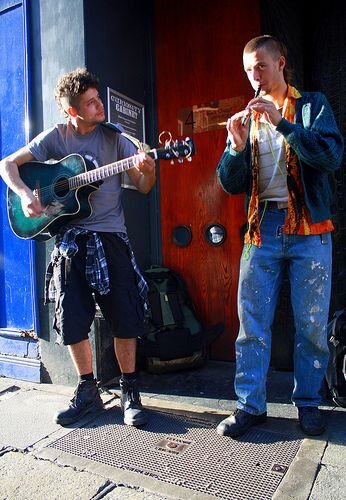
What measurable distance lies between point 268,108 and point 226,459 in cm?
159

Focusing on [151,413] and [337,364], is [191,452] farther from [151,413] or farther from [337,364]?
[337,364]

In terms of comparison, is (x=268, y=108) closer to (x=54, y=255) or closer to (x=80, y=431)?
(x=54, y=255)

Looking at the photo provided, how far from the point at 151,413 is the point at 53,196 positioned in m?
1.39

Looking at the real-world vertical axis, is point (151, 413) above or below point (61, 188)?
below

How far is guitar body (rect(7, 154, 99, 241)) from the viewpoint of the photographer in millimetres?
2409

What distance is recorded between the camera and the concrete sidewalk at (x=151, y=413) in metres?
1.77

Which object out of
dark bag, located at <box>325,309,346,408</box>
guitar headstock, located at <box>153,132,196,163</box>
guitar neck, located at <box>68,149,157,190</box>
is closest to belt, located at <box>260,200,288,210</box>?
guitar headstock, located at <box>153,132,196,163</box>

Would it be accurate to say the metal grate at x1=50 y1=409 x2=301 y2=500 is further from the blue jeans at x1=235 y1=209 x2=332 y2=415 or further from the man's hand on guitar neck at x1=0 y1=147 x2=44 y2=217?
the man's hand on guitar neck at x1=0 y1=147 x2=44 y2=217

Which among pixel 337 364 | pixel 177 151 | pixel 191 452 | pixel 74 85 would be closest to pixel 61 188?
pixel 74 85

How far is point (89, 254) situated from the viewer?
2430 mm

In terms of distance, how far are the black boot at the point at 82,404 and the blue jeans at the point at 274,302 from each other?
89cm

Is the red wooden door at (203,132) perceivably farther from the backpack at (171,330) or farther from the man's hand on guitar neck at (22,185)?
the man's hand on guitar neck at (22,185)

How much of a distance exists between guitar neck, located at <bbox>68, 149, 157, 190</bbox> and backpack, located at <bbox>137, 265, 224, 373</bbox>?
1177mm

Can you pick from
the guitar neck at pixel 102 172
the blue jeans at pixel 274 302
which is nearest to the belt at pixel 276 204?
the blue jeans at pixel 274 302
